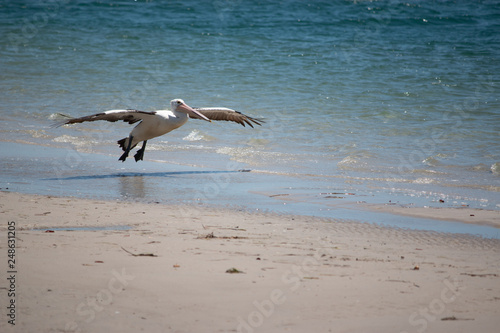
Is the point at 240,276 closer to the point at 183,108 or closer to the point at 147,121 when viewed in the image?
the point at 147,121

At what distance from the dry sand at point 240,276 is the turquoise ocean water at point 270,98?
3.65 feet

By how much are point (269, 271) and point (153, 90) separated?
1248 centimetres

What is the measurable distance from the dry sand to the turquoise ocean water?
43.8 inches

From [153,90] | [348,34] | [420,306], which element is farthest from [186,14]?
[420,306]

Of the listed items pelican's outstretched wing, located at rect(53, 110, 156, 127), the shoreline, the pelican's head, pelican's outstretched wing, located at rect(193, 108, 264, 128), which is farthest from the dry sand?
pelican's outstretched wing, located at rect(193, 108, 264, 128)

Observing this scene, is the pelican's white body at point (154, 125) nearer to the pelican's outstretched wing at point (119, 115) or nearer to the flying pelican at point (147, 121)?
the flying pelican at point (147, 121)

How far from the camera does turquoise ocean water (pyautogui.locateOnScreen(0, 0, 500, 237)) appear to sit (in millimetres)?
7637

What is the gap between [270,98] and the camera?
1498cm

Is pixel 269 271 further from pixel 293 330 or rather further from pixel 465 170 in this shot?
pixel 465 170

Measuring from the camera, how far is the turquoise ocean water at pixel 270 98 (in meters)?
7.64

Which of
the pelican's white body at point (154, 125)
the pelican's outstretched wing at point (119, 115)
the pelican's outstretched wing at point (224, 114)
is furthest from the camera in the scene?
the pelican's outstretched wing at point (224, 114)

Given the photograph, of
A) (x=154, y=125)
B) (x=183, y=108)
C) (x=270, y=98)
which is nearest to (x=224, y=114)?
(x=183, y=108)

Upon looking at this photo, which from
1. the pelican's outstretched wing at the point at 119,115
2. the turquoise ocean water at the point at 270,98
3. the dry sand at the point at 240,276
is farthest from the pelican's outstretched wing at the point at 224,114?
the dry sand at the point at 240,276

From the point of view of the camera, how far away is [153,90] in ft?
52.7
